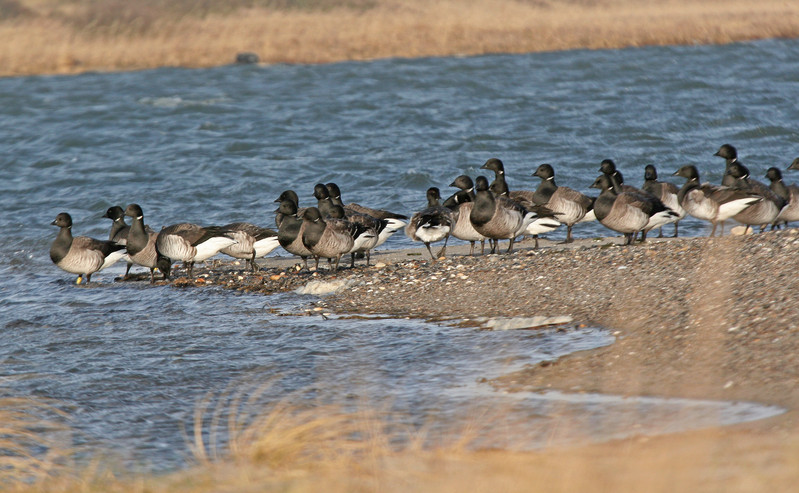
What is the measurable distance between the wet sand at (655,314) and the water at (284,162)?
31.2 inches

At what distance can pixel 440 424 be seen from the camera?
764cm

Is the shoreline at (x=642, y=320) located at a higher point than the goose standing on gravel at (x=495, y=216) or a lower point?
lower

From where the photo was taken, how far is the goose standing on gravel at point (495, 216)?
15.5 meters

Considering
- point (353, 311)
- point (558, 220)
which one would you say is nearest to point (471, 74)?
point (558, 220)

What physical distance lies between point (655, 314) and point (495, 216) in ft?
18.8

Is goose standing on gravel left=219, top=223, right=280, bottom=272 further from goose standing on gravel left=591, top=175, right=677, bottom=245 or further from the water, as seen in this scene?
goose standing on gravel left=591, top=175, right=677, bottom=245

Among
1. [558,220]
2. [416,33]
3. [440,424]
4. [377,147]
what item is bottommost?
[440,424]

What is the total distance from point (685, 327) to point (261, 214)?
46.7ft

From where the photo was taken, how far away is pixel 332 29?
176 ft

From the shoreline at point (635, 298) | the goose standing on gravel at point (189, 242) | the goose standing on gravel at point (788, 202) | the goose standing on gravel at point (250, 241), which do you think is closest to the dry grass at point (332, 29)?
the goose standing on gravel at point (788, 202)

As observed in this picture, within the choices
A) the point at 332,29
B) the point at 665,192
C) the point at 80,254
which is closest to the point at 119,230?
the point at 80,254

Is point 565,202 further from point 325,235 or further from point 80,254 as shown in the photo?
point 80,254

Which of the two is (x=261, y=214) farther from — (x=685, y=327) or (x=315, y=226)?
(x=685, y=327)

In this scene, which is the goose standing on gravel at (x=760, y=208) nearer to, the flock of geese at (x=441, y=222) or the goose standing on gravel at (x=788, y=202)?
the flock of geese at (x=441, y=222)
